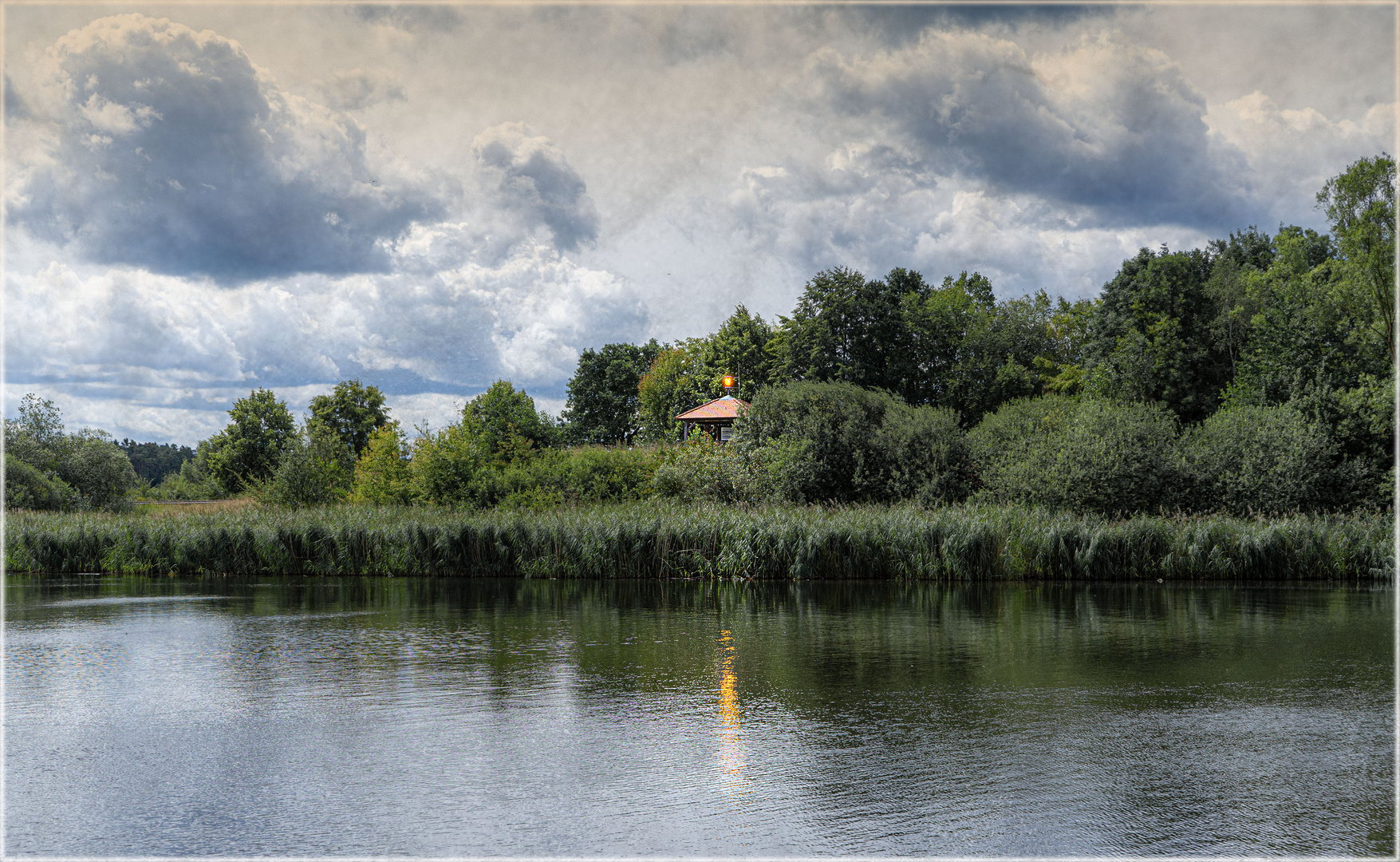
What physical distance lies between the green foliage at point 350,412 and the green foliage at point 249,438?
2769mm

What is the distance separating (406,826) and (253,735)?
311cm

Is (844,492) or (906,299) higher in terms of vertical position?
(906,299)

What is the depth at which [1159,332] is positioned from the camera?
4788 cm

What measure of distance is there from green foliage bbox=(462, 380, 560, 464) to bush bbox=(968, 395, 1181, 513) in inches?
813

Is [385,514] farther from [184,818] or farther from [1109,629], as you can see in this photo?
[184,818]

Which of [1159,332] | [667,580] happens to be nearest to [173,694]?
[667,580]

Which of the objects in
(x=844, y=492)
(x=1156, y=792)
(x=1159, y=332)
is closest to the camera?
(x=1156, y=792)

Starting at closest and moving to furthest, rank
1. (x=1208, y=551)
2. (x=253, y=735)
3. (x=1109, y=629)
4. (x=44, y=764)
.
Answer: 1. (x=44, y=764)
2. (x=253, y=735)
3. (x=1109, y=629)
4. (x=1208, y=551)

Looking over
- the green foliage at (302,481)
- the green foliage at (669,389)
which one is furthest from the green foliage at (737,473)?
the green foliage at (669,389)

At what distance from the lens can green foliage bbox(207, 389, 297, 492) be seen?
73562mm

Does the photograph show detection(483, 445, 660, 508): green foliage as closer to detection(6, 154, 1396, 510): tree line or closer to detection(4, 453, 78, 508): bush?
detection(6, 154, 1396, 510): tree line

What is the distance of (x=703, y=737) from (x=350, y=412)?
70.2m

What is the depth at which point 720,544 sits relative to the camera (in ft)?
85.4

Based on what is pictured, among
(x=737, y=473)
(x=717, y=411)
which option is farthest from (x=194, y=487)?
(x=737, y=473)
